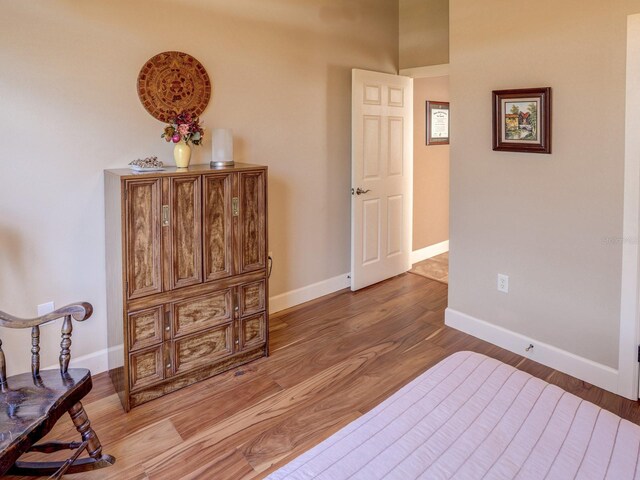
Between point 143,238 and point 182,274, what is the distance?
A: 0.32m

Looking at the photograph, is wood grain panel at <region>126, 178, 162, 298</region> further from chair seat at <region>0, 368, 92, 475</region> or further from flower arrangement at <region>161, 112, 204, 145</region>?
chair seat at <region>0, 368, 92, 475</region>

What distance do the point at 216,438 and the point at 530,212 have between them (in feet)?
7.70

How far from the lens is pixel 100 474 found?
204cm

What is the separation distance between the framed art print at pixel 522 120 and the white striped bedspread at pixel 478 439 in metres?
1.75

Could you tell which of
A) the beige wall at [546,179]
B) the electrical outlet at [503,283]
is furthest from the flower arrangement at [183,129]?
the electrical outlet at [503,283]

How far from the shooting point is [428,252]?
18.5 feet

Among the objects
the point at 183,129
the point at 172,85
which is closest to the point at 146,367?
the point at 183,129

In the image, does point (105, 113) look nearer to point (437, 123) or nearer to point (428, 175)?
point (428, 175)

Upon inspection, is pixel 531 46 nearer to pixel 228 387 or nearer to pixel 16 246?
pixel 228 387

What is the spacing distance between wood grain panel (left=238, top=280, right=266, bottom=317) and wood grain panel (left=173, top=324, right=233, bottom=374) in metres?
0.16

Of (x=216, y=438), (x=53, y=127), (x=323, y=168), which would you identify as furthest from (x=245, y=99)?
(x=216, y=438)

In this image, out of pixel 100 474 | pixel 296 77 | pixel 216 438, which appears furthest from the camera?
pixel 296 77

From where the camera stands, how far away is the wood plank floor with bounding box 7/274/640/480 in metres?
2.17

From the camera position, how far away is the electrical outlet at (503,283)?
318 centimetres
